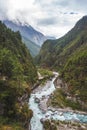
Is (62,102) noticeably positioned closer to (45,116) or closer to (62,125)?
(45,116)

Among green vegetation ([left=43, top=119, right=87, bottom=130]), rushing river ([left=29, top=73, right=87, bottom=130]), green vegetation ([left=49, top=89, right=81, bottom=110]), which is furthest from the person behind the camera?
green vegetation ([left=49, top=89, right=81, bottom=110])

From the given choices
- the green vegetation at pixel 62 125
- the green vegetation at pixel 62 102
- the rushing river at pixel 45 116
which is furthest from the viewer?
the green vegetation at pixel 62 102

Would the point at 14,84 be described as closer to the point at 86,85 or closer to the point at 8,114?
the point at 8,114

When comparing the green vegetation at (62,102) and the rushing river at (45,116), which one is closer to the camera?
the rushing river at (45,116)

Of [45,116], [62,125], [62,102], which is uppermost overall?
[62,102]

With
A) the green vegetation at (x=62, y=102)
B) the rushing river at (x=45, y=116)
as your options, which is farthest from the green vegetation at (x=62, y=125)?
the green vegetation at (x=62, y=102)

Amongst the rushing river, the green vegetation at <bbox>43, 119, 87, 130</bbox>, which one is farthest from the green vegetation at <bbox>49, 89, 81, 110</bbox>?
the green vegetation at <bbox>43, 119, 87, 130</bbox>

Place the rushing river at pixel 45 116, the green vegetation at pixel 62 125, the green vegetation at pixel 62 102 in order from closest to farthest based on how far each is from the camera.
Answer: the green vegetation at pixel 62 125
the rushing river at pixel 45 116
the green vegetation at pixel 62 102

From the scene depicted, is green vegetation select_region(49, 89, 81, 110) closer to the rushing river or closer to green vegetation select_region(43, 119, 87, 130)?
the rushing river

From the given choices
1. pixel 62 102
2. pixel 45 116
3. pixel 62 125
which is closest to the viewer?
pixel 62 125

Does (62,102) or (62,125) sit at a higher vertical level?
(62,102)

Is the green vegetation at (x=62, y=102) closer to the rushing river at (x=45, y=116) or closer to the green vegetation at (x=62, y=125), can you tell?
the rushing river at (x=45, y=116)

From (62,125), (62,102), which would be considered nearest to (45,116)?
(62,125)
